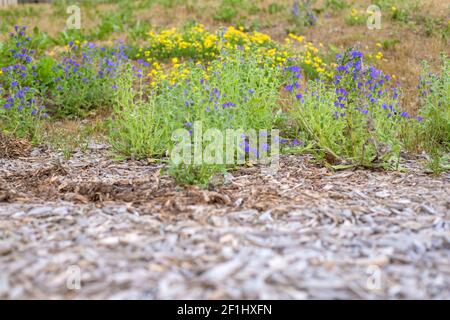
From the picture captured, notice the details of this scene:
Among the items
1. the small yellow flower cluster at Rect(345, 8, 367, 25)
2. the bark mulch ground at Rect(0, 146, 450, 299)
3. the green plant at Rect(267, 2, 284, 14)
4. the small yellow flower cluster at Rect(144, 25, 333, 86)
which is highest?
the green plant at Rect(267, 2, 284, 14)

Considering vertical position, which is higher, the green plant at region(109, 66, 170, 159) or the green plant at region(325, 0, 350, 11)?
the green plant at region(325, 0, 350, 11)


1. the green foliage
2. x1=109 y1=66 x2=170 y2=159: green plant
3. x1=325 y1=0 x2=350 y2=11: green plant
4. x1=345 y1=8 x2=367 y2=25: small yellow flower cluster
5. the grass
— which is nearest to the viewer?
the green foliage

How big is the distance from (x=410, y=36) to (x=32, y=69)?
6.02 meters

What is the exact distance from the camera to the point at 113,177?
4328mm

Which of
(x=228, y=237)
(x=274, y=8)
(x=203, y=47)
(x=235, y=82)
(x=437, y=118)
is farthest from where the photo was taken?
(x=274, y=8)

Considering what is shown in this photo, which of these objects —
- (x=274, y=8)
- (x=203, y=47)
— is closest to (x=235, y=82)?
(x=203, y=47)

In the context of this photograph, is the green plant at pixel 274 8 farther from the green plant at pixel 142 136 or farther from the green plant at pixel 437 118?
the green plant at pixel 142 136

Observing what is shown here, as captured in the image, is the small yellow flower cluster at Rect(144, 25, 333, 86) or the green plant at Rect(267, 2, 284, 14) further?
the green plant at Rect(267, 2, 284, 14)

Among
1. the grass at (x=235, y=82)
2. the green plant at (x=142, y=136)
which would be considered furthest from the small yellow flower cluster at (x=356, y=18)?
the green plant at (x=142, y=136)

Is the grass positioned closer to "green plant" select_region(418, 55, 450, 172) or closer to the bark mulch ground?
"green plant" select_region(418, 55, 450, 172)

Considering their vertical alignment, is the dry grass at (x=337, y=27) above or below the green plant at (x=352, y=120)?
Result: above

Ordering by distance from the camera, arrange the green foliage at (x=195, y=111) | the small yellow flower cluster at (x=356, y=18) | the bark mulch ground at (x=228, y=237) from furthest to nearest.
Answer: the small yellow flower cluster at (x=356, y=18), the green foliage at (x=195, y=111), the bark mulch ground at (x=228, y=237)

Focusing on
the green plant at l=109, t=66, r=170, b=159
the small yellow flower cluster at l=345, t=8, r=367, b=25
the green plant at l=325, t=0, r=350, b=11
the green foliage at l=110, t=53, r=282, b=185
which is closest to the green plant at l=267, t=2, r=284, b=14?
the green plant at l=325, t=0, r=350, b=11

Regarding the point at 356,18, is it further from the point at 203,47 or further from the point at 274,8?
the point at 203,47
